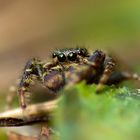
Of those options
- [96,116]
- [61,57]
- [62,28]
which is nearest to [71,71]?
[61,57]

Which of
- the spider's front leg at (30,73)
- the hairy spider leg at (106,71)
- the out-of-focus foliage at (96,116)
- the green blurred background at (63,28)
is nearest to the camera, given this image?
the out-of-focus foliage at (96,116)

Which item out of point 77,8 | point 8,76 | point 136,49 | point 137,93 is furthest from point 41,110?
point 77,8

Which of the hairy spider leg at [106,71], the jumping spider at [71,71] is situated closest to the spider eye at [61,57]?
the jumping spider at [71,71]

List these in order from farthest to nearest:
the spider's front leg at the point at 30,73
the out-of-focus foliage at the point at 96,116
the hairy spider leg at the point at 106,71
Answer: the spider's front leg at the point at 30,73 < the hairy spider leg at the point at 106,71 < the out-of-focus foliage at the point at 96,116

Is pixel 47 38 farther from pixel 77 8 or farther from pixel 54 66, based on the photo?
pixel 54 66

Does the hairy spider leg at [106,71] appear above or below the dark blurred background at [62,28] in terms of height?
above

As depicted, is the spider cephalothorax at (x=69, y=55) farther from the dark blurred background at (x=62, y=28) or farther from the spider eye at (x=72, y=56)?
the dark blurred background at (x=62, y=28)

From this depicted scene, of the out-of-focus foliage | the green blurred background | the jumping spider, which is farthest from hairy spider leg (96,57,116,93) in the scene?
the green blurred background
